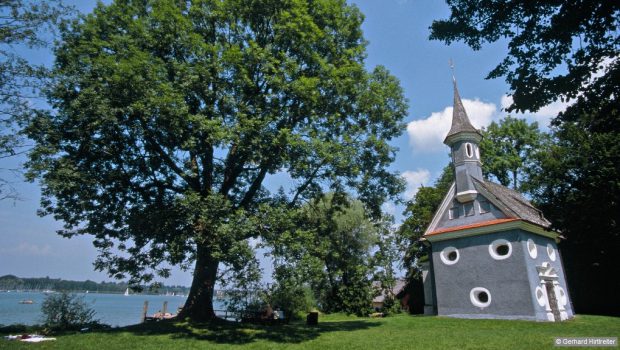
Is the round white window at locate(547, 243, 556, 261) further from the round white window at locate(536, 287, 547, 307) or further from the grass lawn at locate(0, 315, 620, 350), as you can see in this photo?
the grass lawn at locate(0, 315, 620, 350)

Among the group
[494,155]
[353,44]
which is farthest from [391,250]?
[353,44]

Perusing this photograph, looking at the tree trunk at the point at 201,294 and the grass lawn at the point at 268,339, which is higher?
the tree trunk at the point at 201,294

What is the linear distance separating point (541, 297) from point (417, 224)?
16107 millimetres

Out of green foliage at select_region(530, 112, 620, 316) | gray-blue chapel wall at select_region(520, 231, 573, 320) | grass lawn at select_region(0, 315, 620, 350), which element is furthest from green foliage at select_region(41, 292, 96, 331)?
green foliage at select_region(530, 112, 620, 316)

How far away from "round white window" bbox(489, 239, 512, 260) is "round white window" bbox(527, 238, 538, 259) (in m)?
1.27

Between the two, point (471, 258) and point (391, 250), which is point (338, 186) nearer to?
point (471, 258)

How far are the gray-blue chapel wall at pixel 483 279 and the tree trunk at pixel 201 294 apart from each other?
1692 centimetres

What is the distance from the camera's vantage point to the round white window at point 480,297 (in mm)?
23516

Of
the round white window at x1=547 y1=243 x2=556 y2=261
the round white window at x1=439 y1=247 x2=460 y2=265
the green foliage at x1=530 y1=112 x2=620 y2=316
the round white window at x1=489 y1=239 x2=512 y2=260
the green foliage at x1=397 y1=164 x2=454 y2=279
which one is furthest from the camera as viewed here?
the green foliage at x1=397 y1=164 x2=454 y2=279

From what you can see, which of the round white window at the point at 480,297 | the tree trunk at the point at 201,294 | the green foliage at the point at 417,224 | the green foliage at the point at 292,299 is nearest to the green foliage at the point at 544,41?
the green foliage at the point at 292,299

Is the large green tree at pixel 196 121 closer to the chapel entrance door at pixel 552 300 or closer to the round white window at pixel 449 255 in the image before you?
the round white window at pixel 449 255

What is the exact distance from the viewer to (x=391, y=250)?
38.8 meters

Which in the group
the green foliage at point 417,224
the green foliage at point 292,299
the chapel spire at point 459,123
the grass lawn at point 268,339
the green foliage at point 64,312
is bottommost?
the grass lawn at point 268,339

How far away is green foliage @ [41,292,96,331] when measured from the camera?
17203 millimetres
